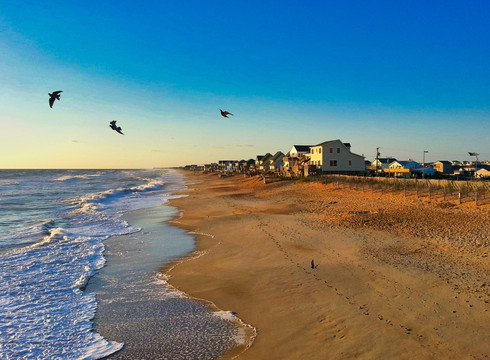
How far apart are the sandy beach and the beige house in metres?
34.8

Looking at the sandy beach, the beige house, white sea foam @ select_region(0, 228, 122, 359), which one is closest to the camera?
the sandy beach

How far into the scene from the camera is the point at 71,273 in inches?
503

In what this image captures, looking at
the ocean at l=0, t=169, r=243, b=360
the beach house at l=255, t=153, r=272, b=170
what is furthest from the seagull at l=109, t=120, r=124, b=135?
the beach house at l=255, t=153, r=272, b=170

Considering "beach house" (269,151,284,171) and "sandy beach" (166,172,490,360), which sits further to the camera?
"beach house" (269,151,284,171)

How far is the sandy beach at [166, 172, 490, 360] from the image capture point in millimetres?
7242

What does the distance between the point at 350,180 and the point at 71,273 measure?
32.2 m

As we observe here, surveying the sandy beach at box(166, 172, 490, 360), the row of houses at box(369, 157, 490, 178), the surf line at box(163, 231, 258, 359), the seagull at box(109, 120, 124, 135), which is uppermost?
the seagull at box(109, 120, 124, 135)

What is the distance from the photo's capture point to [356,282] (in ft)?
35.1

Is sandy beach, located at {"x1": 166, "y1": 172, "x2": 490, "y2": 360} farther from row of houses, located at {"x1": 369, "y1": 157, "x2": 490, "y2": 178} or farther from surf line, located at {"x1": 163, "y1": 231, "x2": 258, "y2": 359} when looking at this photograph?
row of houses, located at {"x1": 369, "y1": 157, "x2": 490, "y2": 178}

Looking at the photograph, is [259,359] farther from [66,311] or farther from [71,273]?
[71,273]

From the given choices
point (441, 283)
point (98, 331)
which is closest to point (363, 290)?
point (441, 283)

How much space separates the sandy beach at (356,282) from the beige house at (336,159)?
1372 inches

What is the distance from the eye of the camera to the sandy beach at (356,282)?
724cm

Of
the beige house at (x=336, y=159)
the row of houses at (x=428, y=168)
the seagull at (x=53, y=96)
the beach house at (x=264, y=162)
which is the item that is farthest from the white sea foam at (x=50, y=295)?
the beach house at (x=264, y=162)
